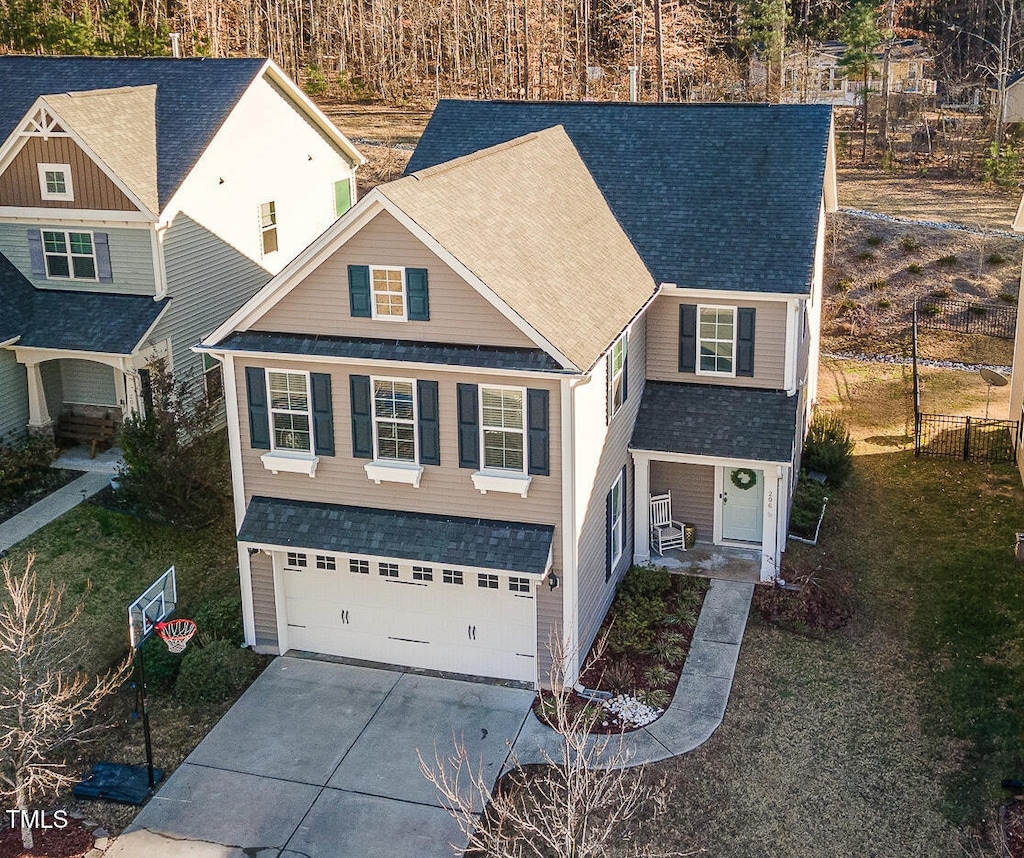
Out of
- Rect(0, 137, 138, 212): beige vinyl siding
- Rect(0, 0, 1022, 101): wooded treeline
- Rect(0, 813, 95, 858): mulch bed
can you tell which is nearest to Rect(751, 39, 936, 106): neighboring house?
Rect(0, 0, 1022, 101): wooded treeline

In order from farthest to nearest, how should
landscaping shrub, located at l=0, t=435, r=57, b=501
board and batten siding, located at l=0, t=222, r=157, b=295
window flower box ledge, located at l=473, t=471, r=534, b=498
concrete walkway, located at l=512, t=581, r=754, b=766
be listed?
1. board and batten siding, located at l=0, t=222, r=157, b=295
2. landscaping shrub, located at l=0, t=435, r=57, b=501
3. window flower box ledge, located at l=473, t=471, r=534, b=498
4. concrete walkway, located at l=512, t=581, r=754, b=766

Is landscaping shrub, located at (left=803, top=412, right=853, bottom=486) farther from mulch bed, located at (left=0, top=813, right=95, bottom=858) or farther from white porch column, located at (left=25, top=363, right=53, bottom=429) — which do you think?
white porch column, located at (left=25, top=363, right=53, bottom=429)

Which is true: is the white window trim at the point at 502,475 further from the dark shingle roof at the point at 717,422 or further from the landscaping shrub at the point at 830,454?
the landscaping shrub at the point at 830,454

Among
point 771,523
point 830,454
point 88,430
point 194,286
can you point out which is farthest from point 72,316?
point 830,454

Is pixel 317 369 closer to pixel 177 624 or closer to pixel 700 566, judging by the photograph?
pixel 177 624

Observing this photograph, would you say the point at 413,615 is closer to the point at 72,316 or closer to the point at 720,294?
the point at 720,294

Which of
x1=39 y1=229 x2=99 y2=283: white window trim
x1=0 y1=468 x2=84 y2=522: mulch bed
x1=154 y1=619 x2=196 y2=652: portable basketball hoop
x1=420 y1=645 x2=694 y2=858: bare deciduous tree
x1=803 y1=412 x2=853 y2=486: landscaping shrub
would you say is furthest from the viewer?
x1=39 y1=229 x2=99 y2=283: white window trim
